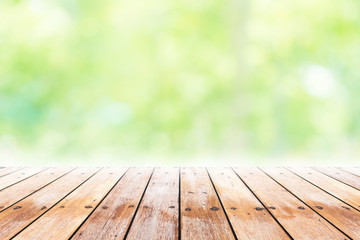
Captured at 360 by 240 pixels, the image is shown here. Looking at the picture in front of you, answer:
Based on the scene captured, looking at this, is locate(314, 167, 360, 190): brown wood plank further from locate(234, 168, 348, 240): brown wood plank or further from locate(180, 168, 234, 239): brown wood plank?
locate(180, 168, 234, 239): brown wood plank

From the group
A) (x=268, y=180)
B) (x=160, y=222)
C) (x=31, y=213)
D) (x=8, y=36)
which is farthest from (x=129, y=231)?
(x=8, y=36)

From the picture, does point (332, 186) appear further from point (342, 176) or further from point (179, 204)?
point (179, 204)

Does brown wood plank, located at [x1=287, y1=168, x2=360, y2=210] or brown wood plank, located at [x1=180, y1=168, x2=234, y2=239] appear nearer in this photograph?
brown wood plank, located at [x1=180, y1=168, x2=234, y2=239]

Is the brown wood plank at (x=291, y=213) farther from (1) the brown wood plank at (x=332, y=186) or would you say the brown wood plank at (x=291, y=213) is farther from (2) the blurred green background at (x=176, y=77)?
(2) the blurred green background at (x=176, y=77)

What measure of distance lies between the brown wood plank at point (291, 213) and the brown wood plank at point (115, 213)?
61 cm

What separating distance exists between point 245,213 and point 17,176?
1.61m

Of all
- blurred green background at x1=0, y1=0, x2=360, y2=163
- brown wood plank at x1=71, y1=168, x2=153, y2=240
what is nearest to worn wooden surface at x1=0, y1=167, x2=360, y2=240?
brown wood plank at x1=71, y1=168, x2=153, y2=240

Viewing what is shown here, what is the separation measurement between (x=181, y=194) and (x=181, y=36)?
1424 millimetres

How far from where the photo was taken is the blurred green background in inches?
99.9

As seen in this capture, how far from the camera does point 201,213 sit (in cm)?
134

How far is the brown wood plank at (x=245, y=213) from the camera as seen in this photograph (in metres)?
1.13

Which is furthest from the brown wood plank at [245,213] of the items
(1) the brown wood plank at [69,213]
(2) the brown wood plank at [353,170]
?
(2) the brown wood plank at [353,170]

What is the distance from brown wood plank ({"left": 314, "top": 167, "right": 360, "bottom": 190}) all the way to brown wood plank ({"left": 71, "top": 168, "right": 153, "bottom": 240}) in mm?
1292

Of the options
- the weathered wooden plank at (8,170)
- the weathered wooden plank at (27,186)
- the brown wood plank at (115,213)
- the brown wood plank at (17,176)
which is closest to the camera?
the brown wood plank at (115,213)
